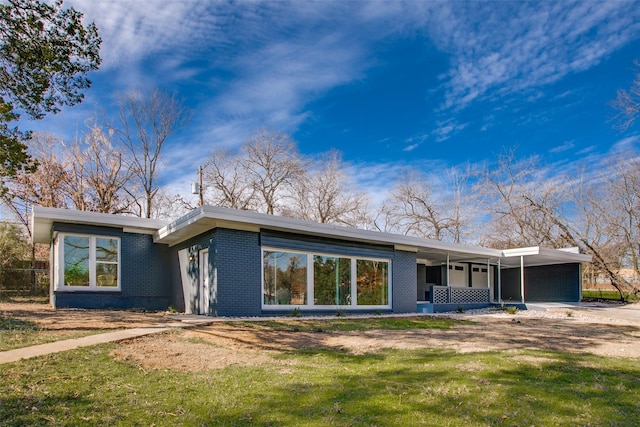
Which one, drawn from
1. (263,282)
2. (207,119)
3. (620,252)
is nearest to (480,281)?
(620,252)

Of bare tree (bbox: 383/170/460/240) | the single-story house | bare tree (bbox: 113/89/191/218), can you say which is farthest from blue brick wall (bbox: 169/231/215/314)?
bare tree (bbox: 383/170/460/240)

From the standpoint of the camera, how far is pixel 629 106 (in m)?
12.0

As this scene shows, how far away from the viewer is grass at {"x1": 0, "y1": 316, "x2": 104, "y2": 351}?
6.75 m

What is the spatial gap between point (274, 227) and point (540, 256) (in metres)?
13.3

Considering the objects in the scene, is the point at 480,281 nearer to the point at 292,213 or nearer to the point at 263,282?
the point at 292,213

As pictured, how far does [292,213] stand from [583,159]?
20.0m

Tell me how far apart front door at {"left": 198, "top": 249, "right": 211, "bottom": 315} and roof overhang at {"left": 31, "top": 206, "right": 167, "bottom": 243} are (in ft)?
8.97

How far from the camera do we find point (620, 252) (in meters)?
28.1

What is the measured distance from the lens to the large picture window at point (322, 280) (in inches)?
507

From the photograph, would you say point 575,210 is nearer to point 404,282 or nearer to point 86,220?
point 404,282

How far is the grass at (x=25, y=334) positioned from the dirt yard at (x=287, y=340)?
1.28 ft

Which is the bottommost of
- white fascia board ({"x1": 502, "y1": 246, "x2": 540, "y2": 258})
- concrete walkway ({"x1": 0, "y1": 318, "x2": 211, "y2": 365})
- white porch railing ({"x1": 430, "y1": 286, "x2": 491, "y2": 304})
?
white porch railing ({"x1": 430, "y1": 286, "x2": 491, "y2": 304})

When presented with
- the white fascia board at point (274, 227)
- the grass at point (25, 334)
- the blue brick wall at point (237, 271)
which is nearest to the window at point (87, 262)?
the white fascia board at point (274, 227)

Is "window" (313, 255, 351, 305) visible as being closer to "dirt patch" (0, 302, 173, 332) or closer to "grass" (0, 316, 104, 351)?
"dirt patch" (0, 302, 173, 332)
